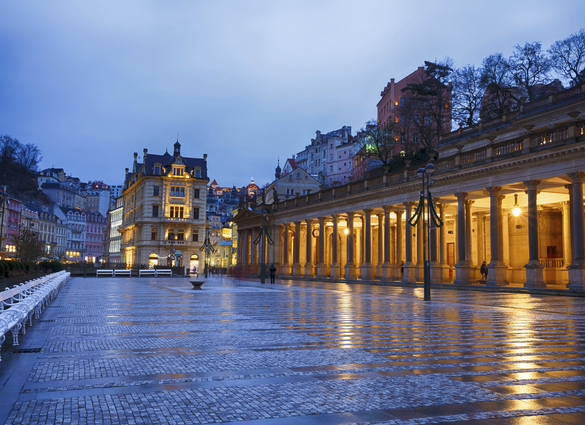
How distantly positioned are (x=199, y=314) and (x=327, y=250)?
54.9 meters

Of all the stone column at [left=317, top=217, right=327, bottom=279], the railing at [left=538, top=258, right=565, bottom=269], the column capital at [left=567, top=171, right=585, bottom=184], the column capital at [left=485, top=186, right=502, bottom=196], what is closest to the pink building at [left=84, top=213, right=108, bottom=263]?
the stone column at [left=317, top=217, right=327, bottom=279]

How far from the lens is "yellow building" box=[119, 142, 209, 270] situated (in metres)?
91.9

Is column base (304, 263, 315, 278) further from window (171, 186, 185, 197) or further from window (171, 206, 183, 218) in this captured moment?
window (171, 186, 185, 197)

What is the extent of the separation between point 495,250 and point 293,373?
29525 millimetres

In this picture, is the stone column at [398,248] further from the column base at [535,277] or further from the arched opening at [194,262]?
the arched opening at [194,262]

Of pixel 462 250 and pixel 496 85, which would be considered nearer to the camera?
pixel 462 250

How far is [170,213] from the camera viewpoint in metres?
93.4

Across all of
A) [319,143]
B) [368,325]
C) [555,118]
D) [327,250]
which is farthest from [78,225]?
[368,325]

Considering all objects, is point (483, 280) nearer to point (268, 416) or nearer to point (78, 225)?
point (268, 416)

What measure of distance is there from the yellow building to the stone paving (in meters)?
79.9

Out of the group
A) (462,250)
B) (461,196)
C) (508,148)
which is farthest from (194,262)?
(508,148)

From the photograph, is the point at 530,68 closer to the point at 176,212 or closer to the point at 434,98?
the point at 434,98

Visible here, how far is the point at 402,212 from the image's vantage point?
46812 millimetres

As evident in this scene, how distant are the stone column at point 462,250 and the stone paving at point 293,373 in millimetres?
22908
